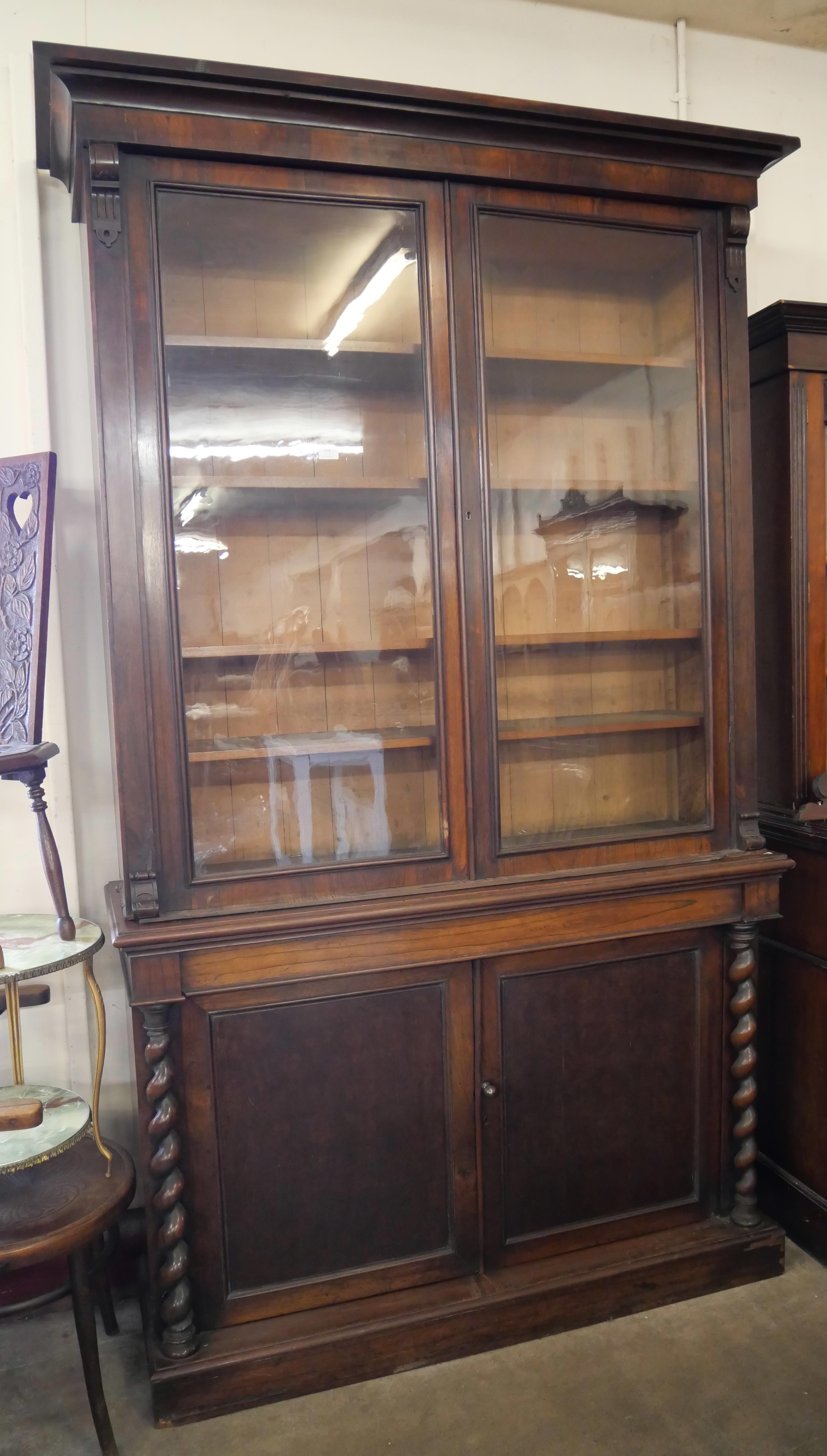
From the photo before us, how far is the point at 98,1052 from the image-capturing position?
1.82m

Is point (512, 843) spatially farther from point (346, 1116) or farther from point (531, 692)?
point (346, 1116)

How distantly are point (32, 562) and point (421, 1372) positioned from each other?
5.73 feet

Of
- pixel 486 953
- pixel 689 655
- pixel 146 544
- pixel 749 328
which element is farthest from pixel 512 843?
pixel 749 328

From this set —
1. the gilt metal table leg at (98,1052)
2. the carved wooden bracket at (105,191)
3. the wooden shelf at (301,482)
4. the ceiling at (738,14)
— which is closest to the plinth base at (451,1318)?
the gilt metal table leg at (98,1052)

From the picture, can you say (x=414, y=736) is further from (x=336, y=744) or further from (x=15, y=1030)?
(x=15, y=1030)

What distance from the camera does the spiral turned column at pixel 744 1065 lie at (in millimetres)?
2059

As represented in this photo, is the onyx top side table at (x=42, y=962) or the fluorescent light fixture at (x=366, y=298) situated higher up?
the fluorescent light fixture at (x=366, y=298)

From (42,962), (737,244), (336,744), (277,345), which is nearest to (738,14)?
(737,244)

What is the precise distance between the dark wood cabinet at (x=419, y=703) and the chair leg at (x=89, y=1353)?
0.11 m

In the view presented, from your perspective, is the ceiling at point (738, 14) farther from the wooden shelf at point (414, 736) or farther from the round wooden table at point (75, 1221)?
the round wooden table at point (75, 1221)

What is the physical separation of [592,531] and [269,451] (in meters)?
0.69

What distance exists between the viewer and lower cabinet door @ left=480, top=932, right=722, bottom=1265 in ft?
6.43

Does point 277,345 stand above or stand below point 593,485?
above

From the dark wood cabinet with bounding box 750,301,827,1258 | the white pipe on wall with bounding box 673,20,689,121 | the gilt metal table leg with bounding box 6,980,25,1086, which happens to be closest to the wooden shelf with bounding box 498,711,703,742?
the dark wood cabinet with bounding box 750,301,827,1258
